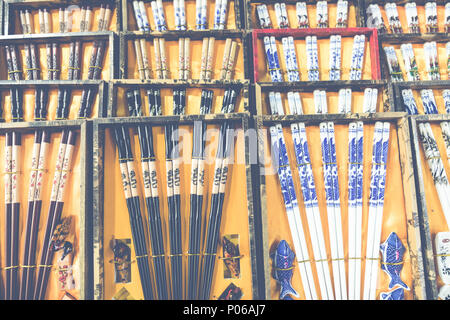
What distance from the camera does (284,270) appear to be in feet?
6.46

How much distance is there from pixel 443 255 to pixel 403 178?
508 mm

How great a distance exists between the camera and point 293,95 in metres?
2.24

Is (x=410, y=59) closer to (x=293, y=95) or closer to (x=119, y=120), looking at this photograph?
(x=293, y=95)

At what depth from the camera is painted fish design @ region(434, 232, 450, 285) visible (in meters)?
1.97

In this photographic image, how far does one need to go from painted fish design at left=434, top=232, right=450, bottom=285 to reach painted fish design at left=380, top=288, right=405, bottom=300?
268 millimetres

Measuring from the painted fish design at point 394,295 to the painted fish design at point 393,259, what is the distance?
0.03 meters

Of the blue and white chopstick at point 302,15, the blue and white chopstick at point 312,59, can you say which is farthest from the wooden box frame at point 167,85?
the blue and white chopstick at point 302,15

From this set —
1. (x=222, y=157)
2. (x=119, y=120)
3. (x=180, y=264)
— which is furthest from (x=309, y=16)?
(x=180, y=264)

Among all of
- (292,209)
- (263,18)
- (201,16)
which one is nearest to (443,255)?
(292,209)

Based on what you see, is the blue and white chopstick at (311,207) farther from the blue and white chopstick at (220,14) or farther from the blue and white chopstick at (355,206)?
the blue and white chopstick at (220,14)

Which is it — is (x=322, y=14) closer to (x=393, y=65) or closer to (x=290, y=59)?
(x=290, y=59)

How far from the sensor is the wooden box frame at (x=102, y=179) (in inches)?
73.4

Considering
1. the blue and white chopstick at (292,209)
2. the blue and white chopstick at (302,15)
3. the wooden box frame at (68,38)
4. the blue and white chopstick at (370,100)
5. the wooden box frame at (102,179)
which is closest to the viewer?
the wooden box frame at (102,179)

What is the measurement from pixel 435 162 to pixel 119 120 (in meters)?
2.04
